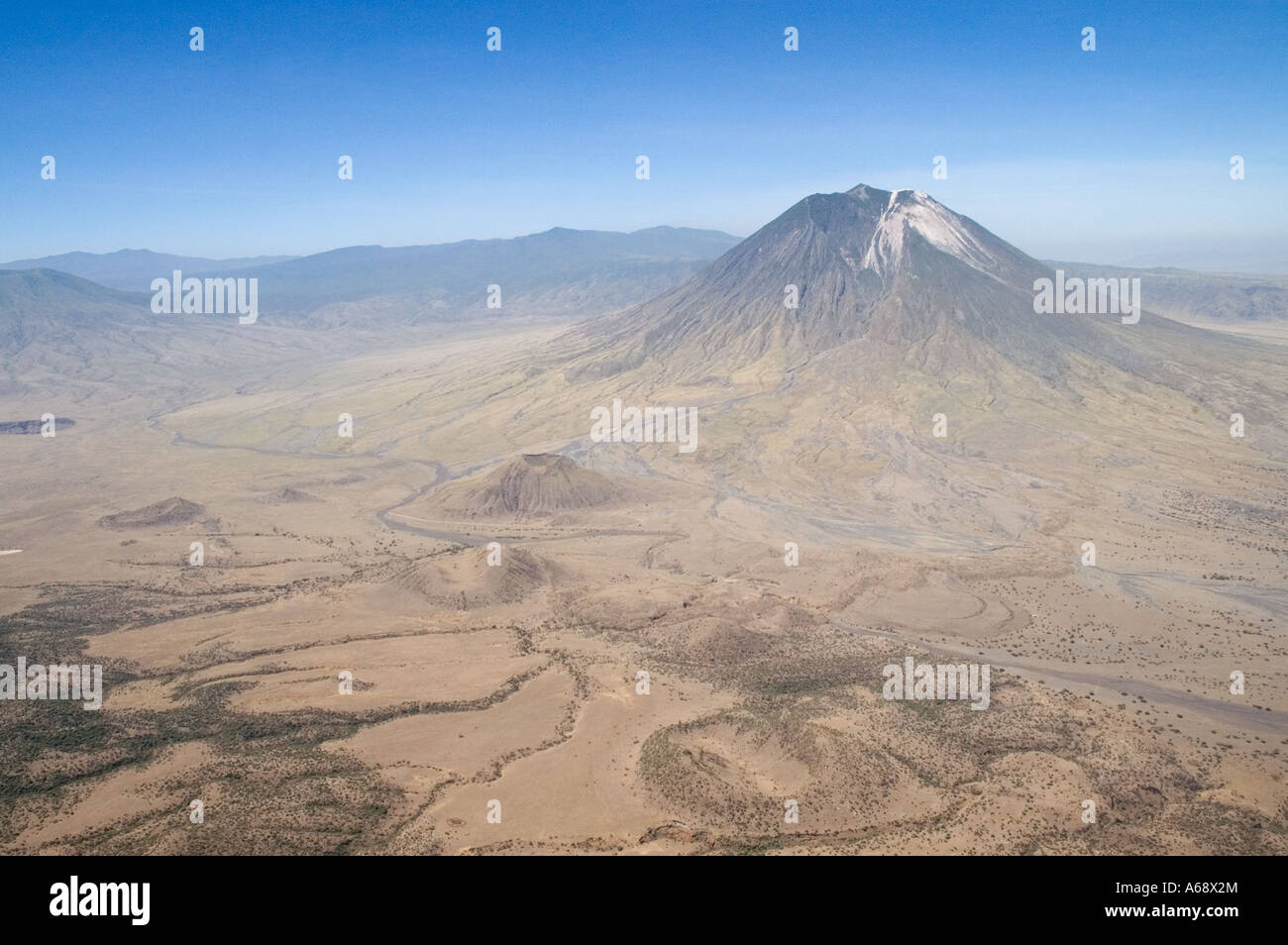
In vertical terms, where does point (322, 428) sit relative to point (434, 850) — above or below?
above

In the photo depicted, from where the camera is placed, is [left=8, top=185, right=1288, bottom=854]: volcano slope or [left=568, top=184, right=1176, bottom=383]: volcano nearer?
[left=8, top=185, right=1288, bottom=854]: volcano slope

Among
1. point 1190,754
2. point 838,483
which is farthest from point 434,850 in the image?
point 838,483

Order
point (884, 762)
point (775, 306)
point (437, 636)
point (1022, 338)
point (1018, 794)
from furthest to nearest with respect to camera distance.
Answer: point (775, 306) → point (1022, 338) → point (437, 636) → point (884, 762) → point (1018, 794)

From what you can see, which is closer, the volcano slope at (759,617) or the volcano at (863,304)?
the volcano slope at (759,617)

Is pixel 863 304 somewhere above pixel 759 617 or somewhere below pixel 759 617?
above

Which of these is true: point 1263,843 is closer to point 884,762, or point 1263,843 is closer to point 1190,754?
point 1190,754

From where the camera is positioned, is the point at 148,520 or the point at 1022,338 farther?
the point at 1022,338

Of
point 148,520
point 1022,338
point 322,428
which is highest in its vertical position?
point 1022,338

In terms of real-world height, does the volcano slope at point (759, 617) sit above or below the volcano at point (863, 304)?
below
